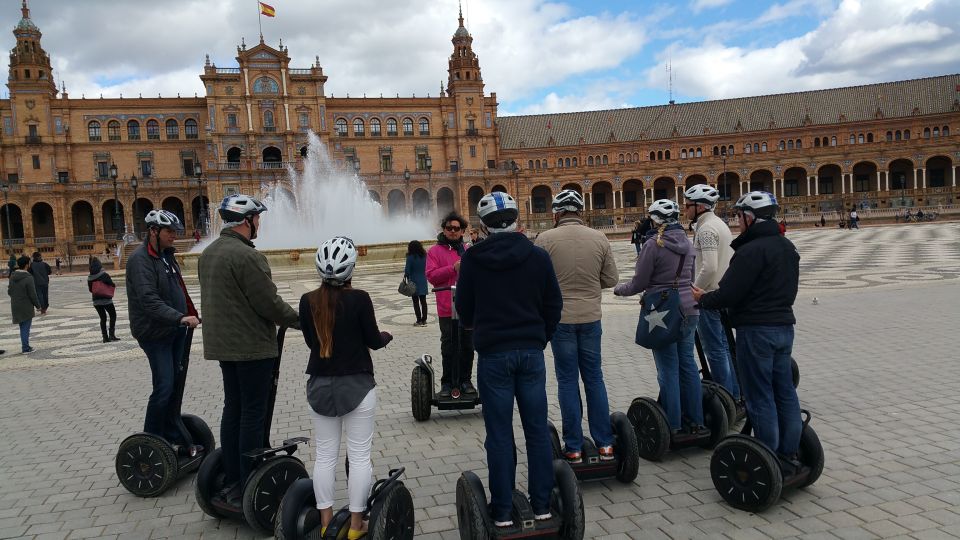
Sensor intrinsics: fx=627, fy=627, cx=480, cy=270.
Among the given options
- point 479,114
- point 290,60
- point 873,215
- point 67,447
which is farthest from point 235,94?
point 67,447

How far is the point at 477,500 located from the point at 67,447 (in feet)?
17.0

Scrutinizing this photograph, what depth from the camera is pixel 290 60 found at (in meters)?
69.0

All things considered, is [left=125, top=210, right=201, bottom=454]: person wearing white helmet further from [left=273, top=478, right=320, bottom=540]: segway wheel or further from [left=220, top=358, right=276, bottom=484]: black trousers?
[left=273, top=478, right=320, bottom=540]: segway wheel

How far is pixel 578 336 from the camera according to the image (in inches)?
201

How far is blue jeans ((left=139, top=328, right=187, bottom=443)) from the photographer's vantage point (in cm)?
545

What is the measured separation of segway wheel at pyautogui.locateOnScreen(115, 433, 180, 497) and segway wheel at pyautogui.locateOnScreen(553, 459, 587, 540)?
3.34 metres

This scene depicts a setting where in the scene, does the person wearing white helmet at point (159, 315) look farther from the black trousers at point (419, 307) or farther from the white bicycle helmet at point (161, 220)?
the black trousers at point (419, 307)

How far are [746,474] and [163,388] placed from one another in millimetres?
4801

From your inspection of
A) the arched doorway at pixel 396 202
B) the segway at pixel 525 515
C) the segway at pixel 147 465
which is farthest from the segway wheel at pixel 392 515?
the arched doorway at pixel 396 202

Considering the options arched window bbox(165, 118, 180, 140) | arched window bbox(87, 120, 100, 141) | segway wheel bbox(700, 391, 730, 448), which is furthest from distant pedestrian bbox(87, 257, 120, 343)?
arched window bbox(87, 120, 100, 141)

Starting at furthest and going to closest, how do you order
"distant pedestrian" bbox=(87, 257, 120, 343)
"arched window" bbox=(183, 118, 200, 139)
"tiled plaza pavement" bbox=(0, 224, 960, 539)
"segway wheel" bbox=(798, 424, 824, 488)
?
"arched window" bbox=(183, 118, 200, 139)
"distant pedestrian" bbox=(87, 257, 120, 343)
"segway wheel" bbox=(798, 424, 824, 488)
"tiled plaza pavement" bbox=(0, 224, 960, 539)

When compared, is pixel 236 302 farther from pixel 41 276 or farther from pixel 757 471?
pixel 41 276

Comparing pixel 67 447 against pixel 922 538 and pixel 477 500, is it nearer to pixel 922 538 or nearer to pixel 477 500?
pixel 477 500

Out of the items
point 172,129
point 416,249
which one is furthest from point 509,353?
point 172,129
